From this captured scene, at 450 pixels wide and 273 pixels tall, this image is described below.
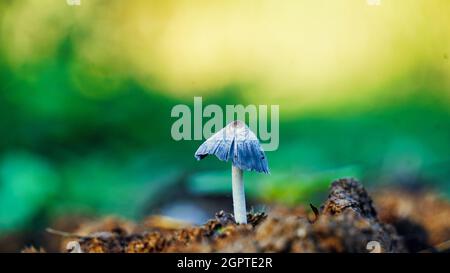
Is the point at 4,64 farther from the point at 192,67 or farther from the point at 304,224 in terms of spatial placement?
the point at 304,224

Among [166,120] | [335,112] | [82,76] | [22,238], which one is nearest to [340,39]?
[335,112]

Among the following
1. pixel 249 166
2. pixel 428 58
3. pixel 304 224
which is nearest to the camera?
pixel 304 224

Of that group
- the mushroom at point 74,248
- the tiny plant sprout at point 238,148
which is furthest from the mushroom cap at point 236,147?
the mushroom at point 74,248

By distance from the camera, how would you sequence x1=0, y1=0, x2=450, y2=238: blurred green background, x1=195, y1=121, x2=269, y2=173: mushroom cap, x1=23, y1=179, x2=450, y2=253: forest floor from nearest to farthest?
x1=23, y1=179, x2=450, y2=253: forest floor < x1=195, y1=121, x2=269, y2=173: mushroom cap < x1=0, y1=0, x2=450, y2=238: blurred green background

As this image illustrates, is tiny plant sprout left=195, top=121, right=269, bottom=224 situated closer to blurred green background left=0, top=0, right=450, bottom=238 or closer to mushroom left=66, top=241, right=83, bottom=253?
mushroom left=66, top=241, right=83, bottom=253

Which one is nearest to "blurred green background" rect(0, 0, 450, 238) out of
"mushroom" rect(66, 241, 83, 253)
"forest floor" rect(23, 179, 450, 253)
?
"forest floor" rect(23, 179, 450, 253)

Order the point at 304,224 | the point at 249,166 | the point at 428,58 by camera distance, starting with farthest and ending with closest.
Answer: the point at 428,58
the point at 249,166
the point at 304,224

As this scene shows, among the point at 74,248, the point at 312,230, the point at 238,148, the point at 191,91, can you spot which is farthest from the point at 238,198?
the point at 191,91
